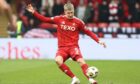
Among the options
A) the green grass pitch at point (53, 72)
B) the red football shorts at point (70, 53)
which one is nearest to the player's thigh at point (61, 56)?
the red football shorts at point (70, 53)

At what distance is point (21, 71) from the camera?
16.2 m

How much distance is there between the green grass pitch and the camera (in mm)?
13445

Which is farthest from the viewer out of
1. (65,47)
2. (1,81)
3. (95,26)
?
(95,26)

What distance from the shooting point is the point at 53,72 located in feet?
52.4

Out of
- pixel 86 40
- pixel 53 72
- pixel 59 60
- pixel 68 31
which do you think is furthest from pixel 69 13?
pixel 86 40

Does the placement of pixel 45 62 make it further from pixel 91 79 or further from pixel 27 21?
pixel 91 79

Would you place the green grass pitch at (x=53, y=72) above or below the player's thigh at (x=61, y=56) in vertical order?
below

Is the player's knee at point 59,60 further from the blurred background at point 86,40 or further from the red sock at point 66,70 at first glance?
the blurred background at point 86,40

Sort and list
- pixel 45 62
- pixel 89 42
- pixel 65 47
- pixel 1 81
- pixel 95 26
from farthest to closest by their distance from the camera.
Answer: pixel 95 26 → pixel 89 42 → pixel 45 62 → pixel 1 81 → pixel 65 47

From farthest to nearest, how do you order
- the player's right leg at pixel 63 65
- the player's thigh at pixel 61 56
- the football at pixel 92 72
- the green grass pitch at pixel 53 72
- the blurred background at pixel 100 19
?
the blurred background at pixel 100 19, the green grass pitch at pixel 53 72, the player's thigh at pixel 61 56, the player's right leg at pixel 63 65, the football at pixel 92 72

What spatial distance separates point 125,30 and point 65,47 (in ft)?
32.3

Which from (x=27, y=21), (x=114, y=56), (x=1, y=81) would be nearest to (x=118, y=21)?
(x=114, y=56)

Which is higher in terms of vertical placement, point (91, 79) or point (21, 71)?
point (91, 79)

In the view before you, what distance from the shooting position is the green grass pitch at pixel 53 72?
13.4 meters
